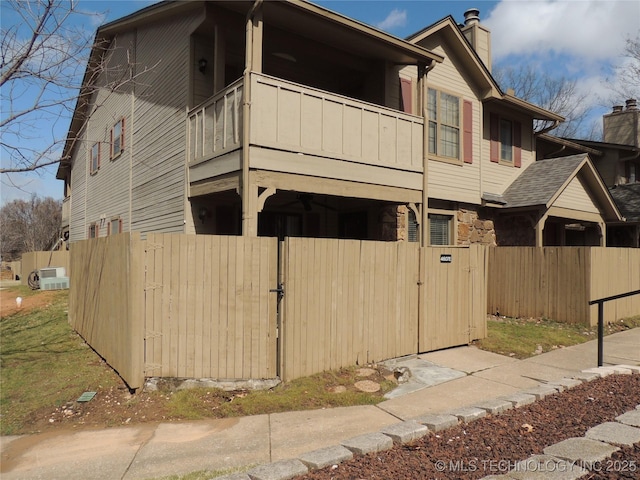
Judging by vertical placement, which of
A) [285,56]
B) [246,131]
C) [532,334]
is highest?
[285,56]

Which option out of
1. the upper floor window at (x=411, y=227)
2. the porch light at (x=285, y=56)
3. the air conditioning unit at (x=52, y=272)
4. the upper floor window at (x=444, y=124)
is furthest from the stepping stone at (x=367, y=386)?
the air conditioning unit at (x=52, y=272)

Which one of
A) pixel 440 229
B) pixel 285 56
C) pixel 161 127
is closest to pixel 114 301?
pixel 161 127

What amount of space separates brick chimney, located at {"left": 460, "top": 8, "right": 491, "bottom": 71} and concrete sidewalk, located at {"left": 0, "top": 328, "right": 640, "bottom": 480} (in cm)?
1272

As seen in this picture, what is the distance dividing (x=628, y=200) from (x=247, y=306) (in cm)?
1830

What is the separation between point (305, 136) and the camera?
8000 mm

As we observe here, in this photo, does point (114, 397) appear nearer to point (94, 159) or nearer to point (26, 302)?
point (26, 302)

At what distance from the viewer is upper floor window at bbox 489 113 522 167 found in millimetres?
14062

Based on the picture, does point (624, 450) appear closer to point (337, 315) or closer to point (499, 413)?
point (499, 413)

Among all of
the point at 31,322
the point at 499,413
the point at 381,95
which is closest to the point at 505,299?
the point at 381,95

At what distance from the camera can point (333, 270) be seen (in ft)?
20.8

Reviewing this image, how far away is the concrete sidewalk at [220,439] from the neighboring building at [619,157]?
1331 cm

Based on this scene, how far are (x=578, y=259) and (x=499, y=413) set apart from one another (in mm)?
6795

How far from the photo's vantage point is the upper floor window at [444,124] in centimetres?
1219

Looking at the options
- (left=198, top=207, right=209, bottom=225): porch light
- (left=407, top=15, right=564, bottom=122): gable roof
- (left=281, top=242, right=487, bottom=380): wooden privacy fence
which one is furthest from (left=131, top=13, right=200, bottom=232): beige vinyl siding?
(left=407, top=15, right=564, bottom=122): gable roof
